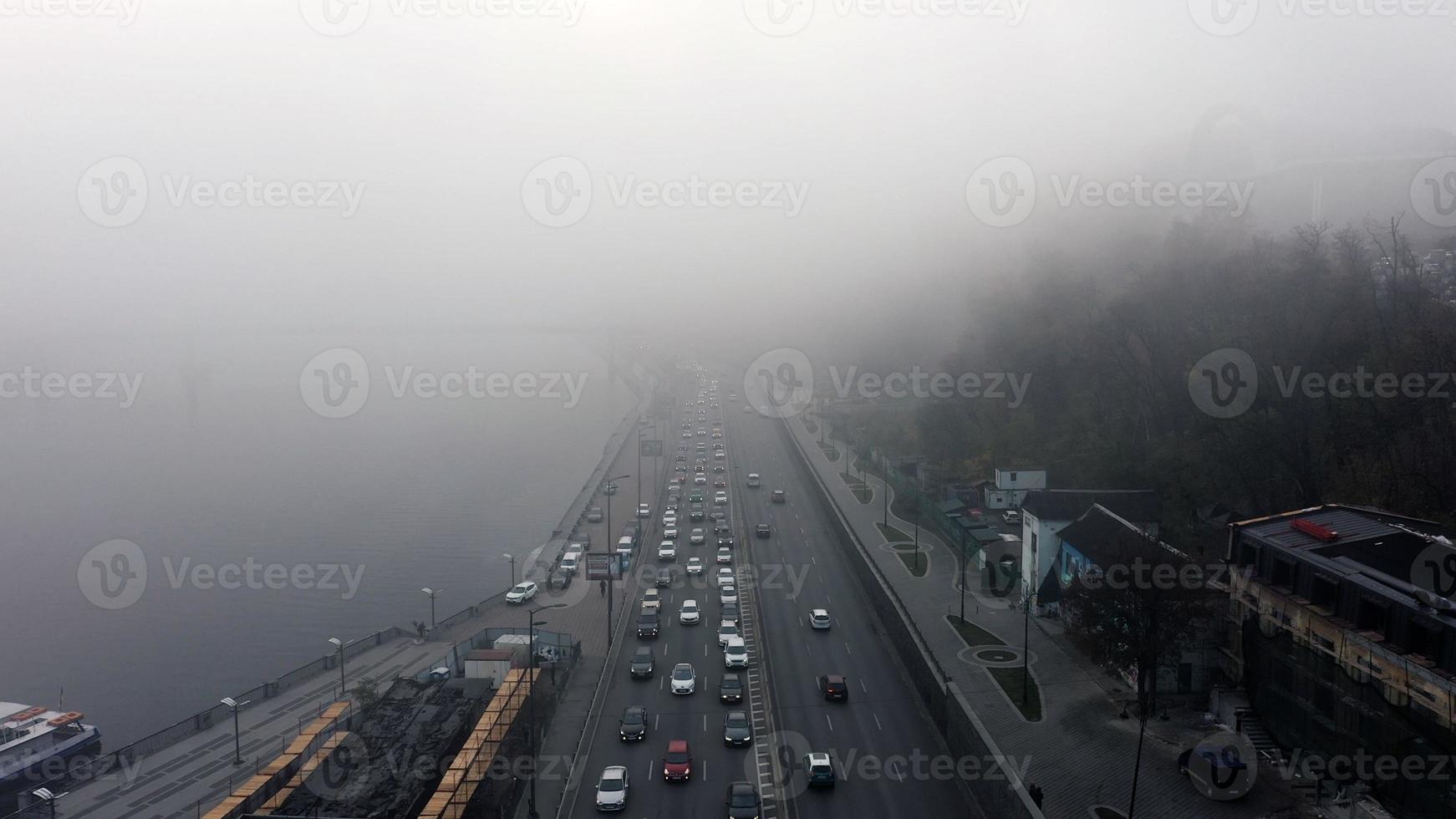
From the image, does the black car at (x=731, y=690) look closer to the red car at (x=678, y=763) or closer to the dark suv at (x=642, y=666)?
the dark suv at (x=642, y=666)

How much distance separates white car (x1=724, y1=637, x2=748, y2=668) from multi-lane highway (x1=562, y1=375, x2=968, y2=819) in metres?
0.25

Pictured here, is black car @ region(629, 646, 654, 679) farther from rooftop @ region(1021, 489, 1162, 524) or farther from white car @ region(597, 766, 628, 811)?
rooftop @ region(1021, 489, 1162, 524)

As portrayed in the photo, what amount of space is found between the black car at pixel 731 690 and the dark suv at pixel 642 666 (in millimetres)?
1749

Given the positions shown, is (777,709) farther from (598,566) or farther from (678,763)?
(598,566)

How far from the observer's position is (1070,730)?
16.0 meters

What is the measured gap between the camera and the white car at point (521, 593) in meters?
26.4

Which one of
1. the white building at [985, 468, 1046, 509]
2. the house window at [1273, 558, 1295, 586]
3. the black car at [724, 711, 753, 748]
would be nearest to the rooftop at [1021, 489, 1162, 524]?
the house window at [1273, 558, 1295, 586]

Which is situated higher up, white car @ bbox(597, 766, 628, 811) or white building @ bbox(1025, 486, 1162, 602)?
white building @ bbox(1025, 486, 1162, 602)

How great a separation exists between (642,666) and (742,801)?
6639 mm

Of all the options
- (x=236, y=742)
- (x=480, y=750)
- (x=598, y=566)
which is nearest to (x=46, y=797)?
(x=236, y=742)

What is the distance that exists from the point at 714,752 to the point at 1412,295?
3029 centimetres

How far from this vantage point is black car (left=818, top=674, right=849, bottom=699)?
→ 60.5ft

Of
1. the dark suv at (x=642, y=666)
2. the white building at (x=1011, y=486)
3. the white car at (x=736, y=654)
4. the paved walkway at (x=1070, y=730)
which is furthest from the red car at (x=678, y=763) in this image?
the white building at (x=1011, y=486)

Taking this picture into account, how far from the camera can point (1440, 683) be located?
11836 millimetres
